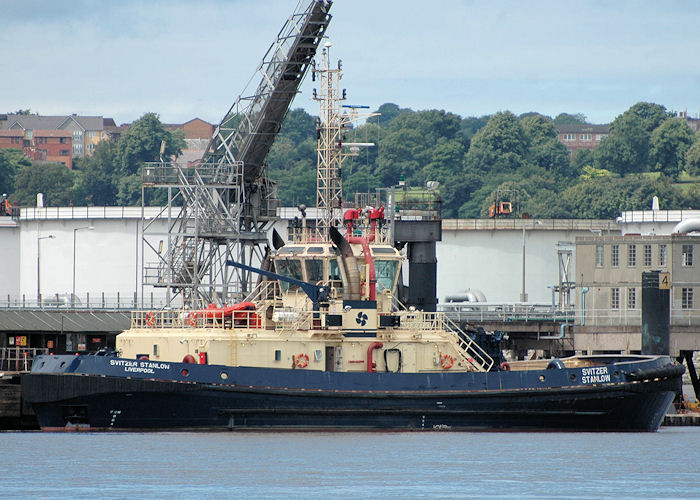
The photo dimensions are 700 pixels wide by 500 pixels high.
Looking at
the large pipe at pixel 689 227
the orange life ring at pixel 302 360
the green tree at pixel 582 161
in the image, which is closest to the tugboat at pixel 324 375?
the orange life ring at pixel 302 360

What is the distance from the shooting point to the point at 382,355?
5397cm

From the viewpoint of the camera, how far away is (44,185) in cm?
17488

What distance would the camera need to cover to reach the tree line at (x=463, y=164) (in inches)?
6437

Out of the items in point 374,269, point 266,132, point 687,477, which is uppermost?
point 266,132

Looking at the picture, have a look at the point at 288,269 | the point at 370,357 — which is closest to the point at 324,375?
the point at 370,357

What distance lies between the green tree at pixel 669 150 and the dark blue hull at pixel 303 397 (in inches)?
5214

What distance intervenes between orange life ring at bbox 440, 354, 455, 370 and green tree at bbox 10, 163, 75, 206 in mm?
118189

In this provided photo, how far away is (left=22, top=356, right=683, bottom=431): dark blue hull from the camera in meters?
52.4

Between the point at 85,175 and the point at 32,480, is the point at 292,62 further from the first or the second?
the point at 85,175

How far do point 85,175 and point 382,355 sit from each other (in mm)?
133220

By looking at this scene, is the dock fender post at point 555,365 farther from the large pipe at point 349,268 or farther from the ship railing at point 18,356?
the ship railing at point 18,356

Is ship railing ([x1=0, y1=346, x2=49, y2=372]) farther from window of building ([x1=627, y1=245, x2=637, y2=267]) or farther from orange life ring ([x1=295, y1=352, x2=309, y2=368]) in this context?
window of building ([x1=627, y1=245, x2=637, y2=267])

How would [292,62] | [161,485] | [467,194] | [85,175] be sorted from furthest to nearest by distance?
[85,175]
[467,194]
[292,62]
[161,485]

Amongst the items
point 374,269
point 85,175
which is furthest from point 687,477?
point 85,175
